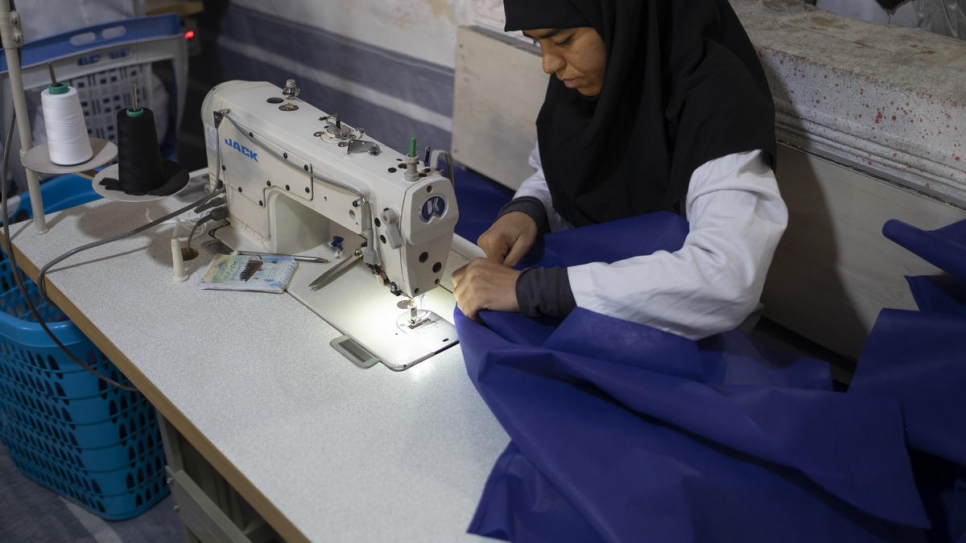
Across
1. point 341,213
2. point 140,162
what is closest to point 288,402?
point 341,213

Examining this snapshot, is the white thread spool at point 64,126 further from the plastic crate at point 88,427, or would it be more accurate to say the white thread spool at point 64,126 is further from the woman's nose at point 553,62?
the woman's nose at point 553,62

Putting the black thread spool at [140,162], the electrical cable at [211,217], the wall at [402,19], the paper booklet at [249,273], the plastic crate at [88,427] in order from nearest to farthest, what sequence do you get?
the black thread spool at [140,162] < the paper booklet at [249,273] < the electrical cable at [211,217] < the plastic crate at [88,427] < the wall at [402,19]

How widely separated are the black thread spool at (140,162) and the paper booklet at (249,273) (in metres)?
0.18

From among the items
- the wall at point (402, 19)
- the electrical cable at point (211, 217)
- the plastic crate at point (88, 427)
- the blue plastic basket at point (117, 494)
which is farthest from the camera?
the wall at point (402, 19)

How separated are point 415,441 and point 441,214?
370mm

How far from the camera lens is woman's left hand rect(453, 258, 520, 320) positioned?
1.34m

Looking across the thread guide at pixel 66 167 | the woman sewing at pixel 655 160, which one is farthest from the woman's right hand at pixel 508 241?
the thread guide at pixel 66 167

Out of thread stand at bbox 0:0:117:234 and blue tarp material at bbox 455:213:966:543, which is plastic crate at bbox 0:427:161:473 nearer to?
thread stand at bbox 0:0:117:234

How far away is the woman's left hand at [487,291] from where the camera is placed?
52.8 inches

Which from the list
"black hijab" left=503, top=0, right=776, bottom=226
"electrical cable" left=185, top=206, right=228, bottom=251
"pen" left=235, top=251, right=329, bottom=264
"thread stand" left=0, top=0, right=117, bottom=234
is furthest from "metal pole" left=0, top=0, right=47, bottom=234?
"black hijab" left=503, top=0, right=776, bottom=226

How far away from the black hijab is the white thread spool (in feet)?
2.64

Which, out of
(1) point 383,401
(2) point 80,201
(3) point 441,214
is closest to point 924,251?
(3) point 441,214

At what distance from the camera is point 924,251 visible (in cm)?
125

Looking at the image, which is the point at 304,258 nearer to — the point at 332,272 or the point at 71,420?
the point at 332,272
